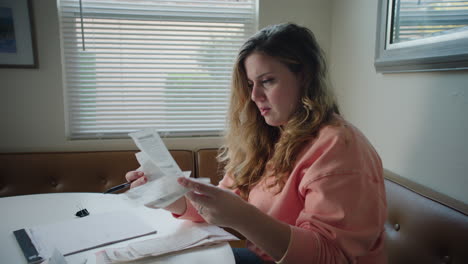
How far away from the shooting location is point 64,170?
6.75 ft

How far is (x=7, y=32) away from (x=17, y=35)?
6 centimetres

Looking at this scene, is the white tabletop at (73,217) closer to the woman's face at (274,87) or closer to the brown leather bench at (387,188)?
the woman's face at (274,87)

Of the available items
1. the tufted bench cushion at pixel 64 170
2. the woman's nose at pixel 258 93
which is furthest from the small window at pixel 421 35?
the tufted bench cushion at pixel 64 170

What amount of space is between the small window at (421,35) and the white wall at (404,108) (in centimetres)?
6

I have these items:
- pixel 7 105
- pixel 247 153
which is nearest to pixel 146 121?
pixel 7 105

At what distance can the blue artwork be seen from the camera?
2.04m

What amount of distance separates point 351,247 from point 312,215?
0.12 metres

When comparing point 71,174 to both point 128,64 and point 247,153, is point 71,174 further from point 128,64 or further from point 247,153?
point 247,153

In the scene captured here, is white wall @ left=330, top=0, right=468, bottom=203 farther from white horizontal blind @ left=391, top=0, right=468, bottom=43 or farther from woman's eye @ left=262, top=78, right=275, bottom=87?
woman's eye @ left=262, top=78, right=275, bottom=87

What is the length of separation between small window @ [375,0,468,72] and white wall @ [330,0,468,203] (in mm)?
58

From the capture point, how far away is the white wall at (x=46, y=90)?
2109mm

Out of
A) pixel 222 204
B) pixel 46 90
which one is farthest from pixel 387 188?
pixel 46 90

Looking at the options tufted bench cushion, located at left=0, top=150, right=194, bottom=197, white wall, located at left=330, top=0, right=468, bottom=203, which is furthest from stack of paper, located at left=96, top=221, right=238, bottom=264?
tufted bench cushion, located at left=0, top=150, right=194, bottom=197

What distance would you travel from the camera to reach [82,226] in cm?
114
